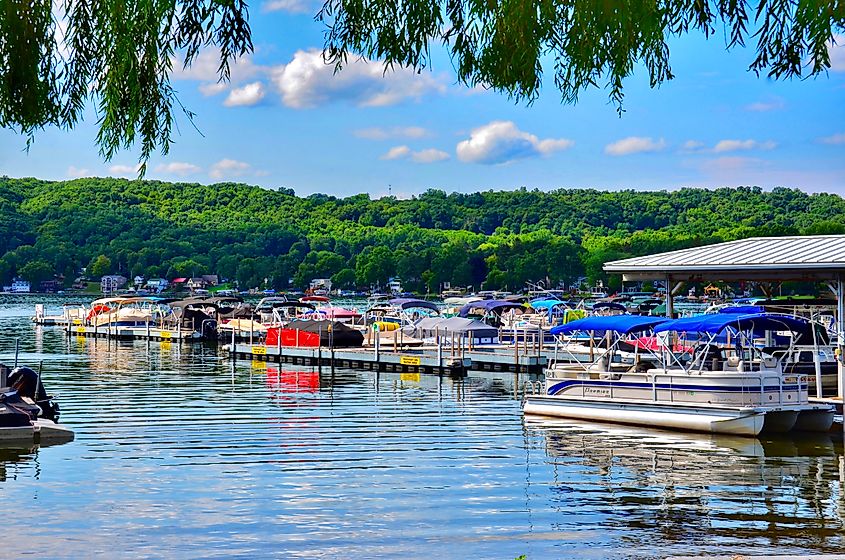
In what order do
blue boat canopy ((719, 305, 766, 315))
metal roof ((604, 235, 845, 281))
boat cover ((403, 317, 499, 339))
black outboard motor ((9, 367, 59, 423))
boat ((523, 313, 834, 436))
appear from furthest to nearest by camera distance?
boat cover ((403, 317, 499, 339)) < blue boat canopy ((719, 305, 766, 315)) < metal roof ((604, 235, 845, 281)) < black outboard motor ((9, 367, 59, 423)) < boat ((523, 313, 834, 436))

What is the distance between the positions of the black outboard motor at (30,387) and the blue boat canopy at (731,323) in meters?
15.4

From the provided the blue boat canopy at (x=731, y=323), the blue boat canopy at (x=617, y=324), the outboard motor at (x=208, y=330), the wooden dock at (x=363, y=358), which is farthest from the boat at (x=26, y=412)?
the outboard motor at (x=208, y=330)

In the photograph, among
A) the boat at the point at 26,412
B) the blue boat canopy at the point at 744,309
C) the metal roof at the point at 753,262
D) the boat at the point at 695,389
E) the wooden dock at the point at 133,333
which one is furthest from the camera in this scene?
the wooden dock at the point at 133,333

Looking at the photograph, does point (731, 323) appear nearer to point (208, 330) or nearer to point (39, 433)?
point (39, 433)

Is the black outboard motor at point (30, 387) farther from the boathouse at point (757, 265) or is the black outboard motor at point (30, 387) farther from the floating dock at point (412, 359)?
the floating dock at point (412, 359)

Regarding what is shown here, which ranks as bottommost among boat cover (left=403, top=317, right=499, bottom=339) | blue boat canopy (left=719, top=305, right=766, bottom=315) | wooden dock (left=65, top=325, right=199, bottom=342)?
wooden dock (left=65, top=325, right=199, bottom=342)

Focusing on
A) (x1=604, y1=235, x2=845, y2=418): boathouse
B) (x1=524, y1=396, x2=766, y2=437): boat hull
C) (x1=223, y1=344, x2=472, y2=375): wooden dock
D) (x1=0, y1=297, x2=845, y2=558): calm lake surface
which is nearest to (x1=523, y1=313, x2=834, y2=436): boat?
(x1=524, y1=396, x2=766, y2=437): boat hull

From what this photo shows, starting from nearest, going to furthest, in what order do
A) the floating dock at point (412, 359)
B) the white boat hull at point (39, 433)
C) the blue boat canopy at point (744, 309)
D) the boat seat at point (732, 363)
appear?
the white boat hull at point (39, 433) → the boat seat at point (732, 363) → the blue boat canopy at point (744, 309) → the floating dock at point (412, 359)

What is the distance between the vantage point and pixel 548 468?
2319cm

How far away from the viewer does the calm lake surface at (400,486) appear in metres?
16.6

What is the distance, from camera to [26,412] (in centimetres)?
2597

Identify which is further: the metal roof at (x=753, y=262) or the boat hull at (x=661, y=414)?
the metal roof at (x=753, y=262)

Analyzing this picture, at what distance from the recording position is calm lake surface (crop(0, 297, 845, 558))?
16609mm

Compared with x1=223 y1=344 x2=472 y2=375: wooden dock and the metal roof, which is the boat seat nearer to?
the metal roof
